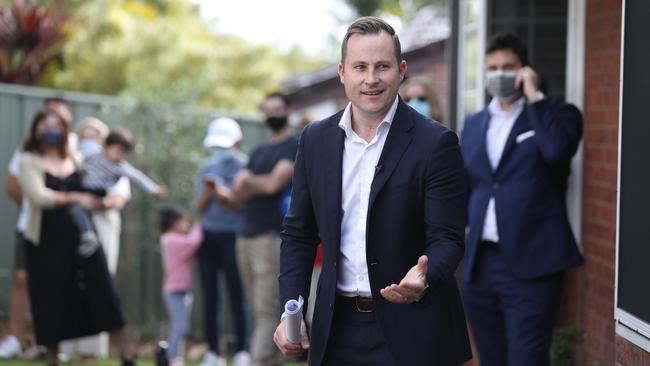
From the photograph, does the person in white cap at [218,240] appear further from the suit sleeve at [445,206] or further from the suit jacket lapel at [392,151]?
the suit sleeve at [445,206]

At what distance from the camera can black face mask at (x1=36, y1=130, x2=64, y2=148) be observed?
32.6 feet

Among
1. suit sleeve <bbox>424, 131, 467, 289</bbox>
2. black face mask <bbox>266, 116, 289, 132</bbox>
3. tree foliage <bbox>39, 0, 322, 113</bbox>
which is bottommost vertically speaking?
suit sleeve <bbox>424, 131, 467, 289</bbox>

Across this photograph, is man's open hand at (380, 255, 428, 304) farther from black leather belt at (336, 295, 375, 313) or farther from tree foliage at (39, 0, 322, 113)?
tree foliage at (39, 0, 322, 113)

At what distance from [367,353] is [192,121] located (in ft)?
32.5

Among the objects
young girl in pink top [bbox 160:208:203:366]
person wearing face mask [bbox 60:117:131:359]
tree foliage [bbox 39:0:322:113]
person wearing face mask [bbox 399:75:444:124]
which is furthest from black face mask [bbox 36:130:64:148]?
tree foliage [bbox 39:0:322:113]

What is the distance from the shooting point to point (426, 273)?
4.45 meters

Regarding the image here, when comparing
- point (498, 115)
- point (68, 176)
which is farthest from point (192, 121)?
point (498, 115)

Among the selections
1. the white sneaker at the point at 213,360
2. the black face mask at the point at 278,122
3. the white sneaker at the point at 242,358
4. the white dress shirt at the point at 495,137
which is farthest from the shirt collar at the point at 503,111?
the white sneaker at the point at 213,360

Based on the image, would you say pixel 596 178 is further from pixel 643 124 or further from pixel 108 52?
pixel 108 52

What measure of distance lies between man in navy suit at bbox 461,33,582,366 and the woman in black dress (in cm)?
381

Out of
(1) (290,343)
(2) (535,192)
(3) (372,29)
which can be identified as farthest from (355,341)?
(2) (535,192)

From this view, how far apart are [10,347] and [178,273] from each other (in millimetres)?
1722

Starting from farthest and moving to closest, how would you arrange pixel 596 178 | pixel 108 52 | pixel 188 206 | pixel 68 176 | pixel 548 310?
pixel 108 52, pixel 188 206, pixel 68 176, pixel 596 178, pixel 548 310

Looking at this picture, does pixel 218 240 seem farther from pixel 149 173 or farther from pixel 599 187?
pixel 599 187
